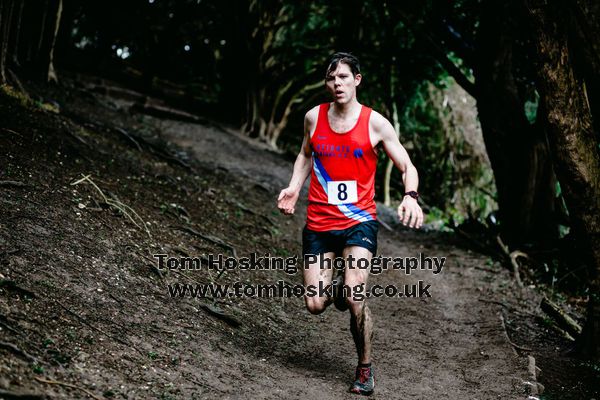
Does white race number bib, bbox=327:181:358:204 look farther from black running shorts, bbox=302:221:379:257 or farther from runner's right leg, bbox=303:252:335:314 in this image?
runner's right leg, bbox=303:252:335:314

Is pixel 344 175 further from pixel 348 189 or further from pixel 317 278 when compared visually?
pixel 317 278

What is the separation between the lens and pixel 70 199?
6.26 metres

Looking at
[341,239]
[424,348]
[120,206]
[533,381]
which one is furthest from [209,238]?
[533,381]

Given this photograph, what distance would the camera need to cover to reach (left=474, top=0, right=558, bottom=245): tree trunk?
10125mm

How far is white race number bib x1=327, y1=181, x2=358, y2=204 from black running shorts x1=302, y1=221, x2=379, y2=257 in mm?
209

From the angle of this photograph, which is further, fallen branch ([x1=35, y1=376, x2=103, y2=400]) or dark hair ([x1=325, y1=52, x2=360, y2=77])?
dark hair ([x1=325, y1=52, x2=360, y2=77])

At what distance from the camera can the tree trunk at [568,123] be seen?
5.38 m

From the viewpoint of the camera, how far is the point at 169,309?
520 centimetres

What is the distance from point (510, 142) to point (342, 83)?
20.9ft

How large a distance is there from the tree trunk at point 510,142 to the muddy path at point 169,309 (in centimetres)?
120

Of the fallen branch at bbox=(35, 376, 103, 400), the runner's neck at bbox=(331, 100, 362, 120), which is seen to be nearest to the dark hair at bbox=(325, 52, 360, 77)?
the runner's neck at bbox=(331, 100, 362, 120)

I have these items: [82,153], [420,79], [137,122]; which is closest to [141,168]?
[82,153]

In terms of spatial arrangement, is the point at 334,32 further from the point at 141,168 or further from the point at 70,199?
the point at 70,199

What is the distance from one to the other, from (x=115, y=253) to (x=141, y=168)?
146 inches
